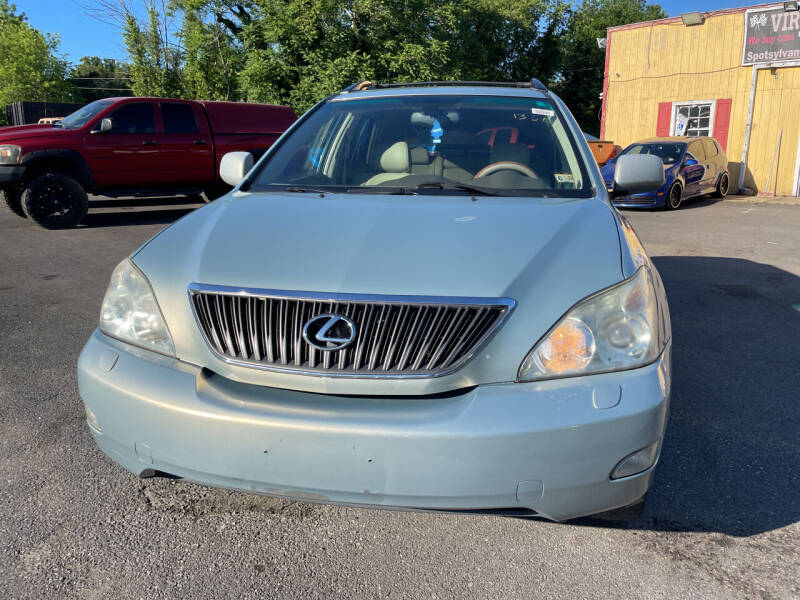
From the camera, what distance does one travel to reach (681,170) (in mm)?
13320

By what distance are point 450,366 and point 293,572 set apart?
901 mm

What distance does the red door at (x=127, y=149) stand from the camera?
9.94 m

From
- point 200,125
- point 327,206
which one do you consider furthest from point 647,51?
point 327,206

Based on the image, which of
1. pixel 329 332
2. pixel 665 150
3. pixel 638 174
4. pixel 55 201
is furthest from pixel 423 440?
pixel 665 150

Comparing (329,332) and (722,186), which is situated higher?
(329,332)

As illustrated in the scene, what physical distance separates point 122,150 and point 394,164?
27.7 ft

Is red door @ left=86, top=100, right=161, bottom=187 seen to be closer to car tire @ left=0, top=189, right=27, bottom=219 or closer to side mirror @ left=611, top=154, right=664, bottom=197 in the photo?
car tire @ left=0, top=189, right=27, bottom=219

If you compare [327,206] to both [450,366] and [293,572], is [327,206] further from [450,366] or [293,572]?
[293,572]

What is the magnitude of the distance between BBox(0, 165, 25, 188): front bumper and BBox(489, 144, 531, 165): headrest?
842cm

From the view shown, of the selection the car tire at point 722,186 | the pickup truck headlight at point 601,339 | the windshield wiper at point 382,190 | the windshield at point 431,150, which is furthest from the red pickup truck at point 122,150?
the car tire at point 722,186

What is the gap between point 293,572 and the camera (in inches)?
82.2

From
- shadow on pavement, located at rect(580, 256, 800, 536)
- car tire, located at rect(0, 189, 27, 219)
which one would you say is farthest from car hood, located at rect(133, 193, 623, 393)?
car tire, located at rect(0, 189, 27, 219)

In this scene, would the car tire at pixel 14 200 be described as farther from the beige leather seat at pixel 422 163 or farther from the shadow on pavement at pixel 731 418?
the shadow on pavement at pixel 731 418

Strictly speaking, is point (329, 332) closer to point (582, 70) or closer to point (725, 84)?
point (725, 84)
